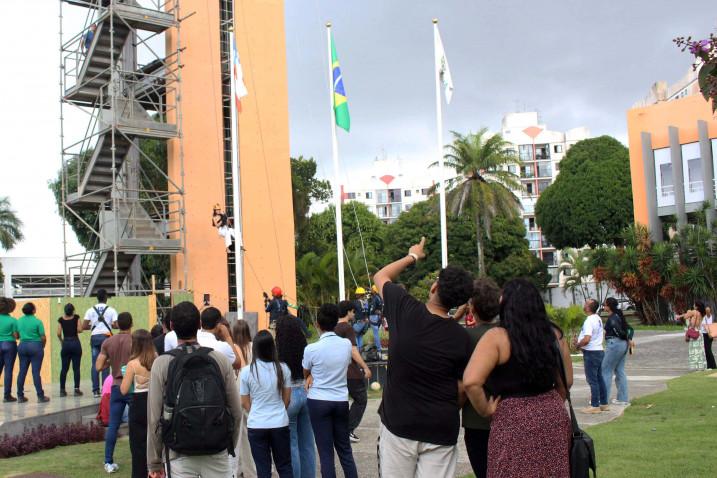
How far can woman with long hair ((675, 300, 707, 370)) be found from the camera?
18.2 metres

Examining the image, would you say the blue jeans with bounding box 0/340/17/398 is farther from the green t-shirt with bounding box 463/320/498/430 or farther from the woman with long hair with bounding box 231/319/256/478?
the green t-shirt with bounding box 463/320/498/430

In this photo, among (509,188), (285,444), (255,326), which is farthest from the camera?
(509,188)

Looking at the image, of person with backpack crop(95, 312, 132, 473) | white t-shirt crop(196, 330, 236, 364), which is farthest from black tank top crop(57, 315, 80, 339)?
white t-shirt crop(196, 330, 236, 364)

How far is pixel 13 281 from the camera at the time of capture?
62.8 meters

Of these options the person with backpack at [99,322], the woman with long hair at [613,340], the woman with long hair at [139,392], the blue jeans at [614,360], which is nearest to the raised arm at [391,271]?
the woman with long hair at [139,392]

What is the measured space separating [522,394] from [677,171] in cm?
3828

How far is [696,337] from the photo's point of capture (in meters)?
18.3

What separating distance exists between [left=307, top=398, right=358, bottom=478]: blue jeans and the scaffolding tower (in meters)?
16.2

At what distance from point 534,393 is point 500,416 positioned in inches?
8.8

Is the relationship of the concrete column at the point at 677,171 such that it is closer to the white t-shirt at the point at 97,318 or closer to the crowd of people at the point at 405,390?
the white t-shirt at the point at 97,318

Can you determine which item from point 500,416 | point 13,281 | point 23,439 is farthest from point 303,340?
point 13,281

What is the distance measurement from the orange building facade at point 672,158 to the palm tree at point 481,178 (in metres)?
8.91

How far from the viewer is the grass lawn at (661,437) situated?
7.85 m

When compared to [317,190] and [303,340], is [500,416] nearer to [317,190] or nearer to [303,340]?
[303,340]
